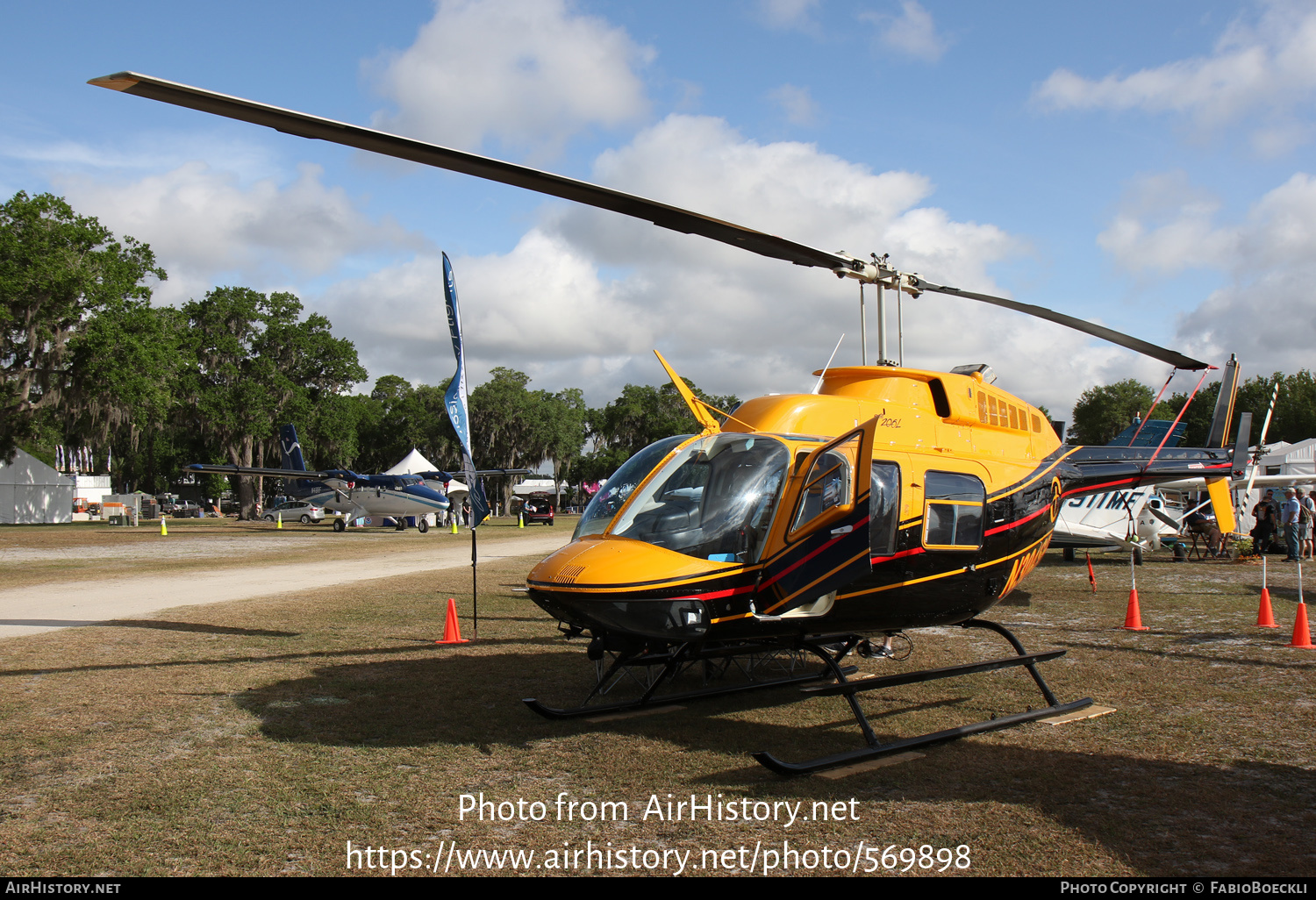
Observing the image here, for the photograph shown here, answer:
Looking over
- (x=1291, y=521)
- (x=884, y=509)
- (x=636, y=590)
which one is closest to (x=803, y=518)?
(x=884, y=509)

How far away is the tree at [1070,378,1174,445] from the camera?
262 feet

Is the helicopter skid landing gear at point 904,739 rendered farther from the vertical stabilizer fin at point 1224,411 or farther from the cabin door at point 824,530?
the vertical stabilizer fin at point 1224,411

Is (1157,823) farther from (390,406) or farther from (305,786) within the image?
(390,406)

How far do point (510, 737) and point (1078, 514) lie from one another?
1833cm

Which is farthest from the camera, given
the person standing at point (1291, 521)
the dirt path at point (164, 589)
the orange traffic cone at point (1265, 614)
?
the person standing at point (1291, 521)

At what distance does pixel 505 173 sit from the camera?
4.64m

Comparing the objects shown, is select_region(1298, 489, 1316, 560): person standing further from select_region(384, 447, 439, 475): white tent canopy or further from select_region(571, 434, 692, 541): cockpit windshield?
select_region(384, 447, 439, 475): white tent canopy

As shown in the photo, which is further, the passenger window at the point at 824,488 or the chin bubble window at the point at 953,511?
the chin bubble window at the point at 953,511

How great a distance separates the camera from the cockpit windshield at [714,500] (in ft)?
19.0

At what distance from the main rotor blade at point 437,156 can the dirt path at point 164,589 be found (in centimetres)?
1000

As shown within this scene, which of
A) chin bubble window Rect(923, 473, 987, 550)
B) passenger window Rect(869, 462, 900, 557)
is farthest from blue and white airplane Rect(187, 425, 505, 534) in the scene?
passenger window Rect(869, 462, 900, 557)

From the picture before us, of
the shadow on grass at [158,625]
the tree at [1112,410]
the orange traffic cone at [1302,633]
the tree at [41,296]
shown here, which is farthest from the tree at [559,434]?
the orange traffic cone at [1302,633]

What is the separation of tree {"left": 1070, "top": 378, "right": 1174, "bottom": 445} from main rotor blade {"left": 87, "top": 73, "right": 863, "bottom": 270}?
8399cm
